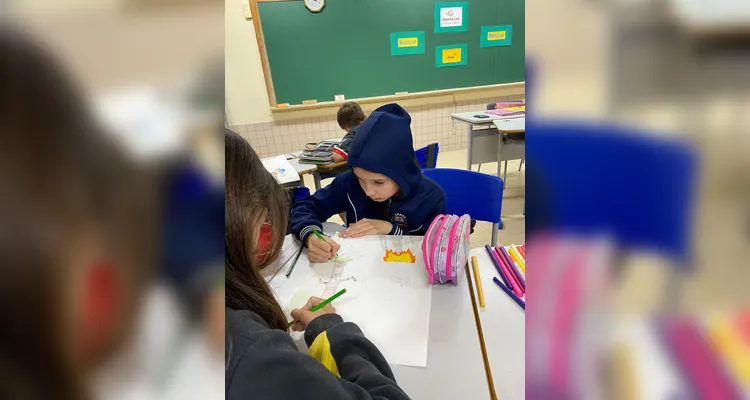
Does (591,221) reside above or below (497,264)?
above

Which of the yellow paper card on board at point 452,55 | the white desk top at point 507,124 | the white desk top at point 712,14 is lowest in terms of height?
the white desk top at point 712,14

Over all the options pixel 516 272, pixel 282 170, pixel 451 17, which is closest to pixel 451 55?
pixel 451 17

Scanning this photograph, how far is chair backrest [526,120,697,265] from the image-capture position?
0.44ft

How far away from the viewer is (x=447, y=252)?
1000mm

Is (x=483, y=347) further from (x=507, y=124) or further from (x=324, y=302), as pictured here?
(x=507, y=124)

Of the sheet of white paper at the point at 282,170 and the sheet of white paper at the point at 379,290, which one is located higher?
the sheet of white paper at the point at 282,170

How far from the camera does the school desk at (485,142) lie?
3.28 m

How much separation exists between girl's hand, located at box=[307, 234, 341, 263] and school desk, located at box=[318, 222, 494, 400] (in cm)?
42

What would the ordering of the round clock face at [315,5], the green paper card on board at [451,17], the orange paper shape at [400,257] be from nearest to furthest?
the orange paper shape at [400,257] < the round clock face at [315,5] < the green paper card on board at [451,17]

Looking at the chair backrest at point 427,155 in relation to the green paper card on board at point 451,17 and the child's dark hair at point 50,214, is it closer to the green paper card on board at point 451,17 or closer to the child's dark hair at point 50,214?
the green paper card on board at point 451,17

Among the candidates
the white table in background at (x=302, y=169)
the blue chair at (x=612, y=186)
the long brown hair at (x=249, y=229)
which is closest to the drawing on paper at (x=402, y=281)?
the long brown hair at (x=249, y=229)

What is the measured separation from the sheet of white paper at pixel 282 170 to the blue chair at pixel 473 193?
972 millimetres

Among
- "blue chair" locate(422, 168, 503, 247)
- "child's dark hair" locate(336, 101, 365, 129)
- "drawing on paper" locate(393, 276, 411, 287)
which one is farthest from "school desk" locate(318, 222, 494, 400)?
"child's dark hair" locate(336, 101, 365, 129)

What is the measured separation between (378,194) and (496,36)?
3.70 meters
